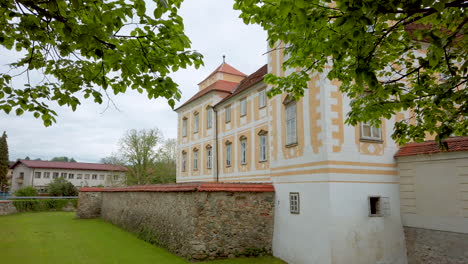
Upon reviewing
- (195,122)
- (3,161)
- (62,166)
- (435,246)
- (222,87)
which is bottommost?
(435,246)

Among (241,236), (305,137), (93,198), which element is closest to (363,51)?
(305,137)

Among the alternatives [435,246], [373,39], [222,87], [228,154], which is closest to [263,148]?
[228,154]

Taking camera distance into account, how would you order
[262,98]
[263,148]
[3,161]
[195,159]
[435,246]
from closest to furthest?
[435,246], [263,148], [262,98], [195,159], [3,161]

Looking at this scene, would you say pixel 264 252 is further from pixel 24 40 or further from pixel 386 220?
pixel 24 40

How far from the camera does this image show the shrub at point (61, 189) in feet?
149

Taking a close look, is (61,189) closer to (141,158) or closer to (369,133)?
(141,158)

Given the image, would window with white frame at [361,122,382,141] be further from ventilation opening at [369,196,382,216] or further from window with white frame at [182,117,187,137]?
window with white frame at [182,117,187,137]

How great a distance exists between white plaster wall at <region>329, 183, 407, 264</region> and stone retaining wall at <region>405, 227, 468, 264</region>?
0.35 m

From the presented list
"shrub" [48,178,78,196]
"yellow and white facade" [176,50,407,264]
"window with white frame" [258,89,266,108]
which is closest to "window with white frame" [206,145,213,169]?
"window with white frame" [258,89,266,108]

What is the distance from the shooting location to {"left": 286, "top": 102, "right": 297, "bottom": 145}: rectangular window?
44.3ft

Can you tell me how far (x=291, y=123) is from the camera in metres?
13.8

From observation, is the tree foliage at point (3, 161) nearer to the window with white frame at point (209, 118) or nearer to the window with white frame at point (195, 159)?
the window with white frame at point (195, 159)

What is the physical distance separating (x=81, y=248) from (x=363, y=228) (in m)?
12.5

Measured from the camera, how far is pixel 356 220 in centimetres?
1159
